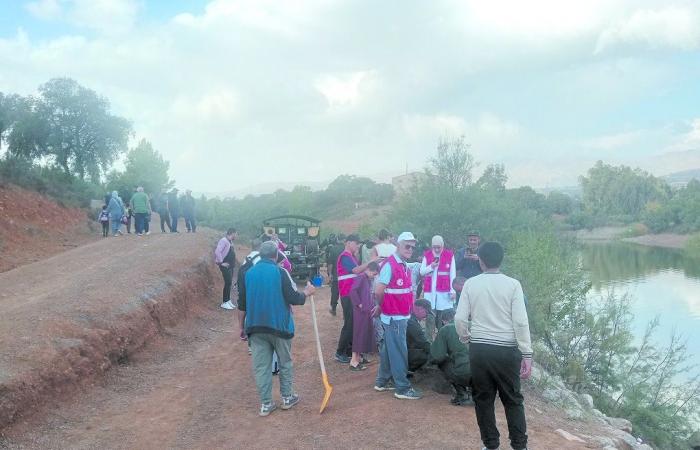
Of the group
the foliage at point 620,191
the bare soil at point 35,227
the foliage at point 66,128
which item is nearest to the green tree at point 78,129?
the foliage at point 66,128

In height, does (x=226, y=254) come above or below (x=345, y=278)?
above

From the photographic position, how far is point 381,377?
7109 mm

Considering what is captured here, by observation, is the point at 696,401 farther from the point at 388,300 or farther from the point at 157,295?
the point at 157,295

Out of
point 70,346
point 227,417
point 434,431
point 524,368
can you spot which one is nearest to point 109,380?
point 70,346

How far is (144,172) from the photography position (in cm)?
5281

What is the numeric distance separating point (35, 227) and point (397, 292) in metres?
19.4

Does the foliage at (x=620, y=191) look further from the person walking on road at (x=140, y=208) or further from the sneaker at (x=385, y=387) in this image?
the sneaker at (x=385, y=387)

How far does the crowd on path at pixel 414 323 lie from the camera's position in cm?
481

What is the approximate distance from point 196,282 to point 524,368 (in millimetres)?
10318

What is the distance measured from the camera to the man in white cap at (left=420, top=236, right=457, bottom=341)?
8570 mm

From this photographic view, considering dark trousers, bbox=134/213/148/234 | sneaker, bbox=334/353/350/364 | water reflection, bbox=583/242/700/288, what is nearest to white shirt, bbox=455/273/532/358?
sneaker, bbox=334/353/350/364

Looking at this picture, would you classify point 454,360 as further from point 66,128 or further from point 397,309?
point 66,128

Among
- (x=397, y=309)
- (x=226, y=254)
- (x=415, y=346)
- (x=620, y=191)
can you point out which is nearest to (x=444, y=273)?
(x=415, y=346)

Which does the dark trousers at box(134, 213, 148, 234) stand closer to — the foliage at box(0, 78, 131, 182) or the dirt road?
the dirt road
